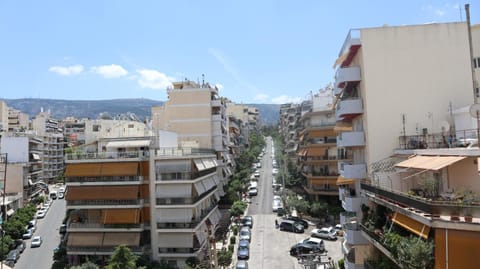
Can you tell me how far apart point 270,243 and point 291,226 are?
17.9 feet

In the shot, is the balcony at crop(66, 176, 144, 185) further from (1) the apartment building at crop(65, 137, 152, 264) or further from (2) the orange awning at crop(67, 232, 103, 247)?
(2) the orange awning at crop(67, 232, 103, 247)

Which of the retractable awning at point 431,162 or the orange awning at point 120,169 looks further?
the orange awning at point 120,169

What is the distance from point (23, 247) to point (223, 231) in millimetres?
22129

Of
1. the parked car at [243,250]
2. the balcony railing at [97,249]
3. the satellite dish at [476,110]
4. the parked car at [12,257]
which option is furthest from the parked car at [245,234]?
the satellite dish at [476,110]

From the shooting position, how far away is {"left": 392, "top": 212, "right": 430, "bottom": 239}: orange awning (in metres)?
13.2

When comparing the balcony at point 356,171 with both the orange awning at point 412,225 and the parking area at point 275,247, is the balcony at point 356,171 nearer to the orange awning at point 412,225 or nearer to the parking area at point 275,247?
the orange awning at point 412,225

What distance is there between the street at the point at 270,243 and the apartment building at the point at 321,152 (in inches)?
285

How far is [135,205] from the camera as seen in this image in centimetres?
3638

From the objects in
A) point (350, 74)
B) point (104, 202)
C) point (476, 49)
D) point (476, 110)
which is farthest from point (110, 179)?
point (476, 110)

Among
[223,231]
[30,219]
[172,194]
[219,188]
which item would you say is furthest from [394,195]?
[30,219]

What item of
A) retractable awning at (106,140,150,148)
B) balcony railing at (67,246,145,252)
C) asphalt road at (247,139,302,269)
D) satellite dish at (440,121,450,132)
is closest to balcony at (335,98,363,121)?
satellite dish at (440,121,450,132)

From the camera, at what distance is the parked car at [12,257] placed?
135 ft

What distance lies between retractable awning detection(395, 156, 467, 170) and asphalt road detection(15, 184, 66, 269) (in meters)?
36.5

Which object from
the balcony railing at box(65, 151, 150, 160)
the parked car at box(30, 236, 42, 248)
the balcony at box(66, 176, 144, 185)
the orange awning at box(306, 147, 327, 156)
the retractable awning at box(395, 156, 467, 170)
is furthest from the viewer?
the orange awning at box(306, 147, 327, 156)
